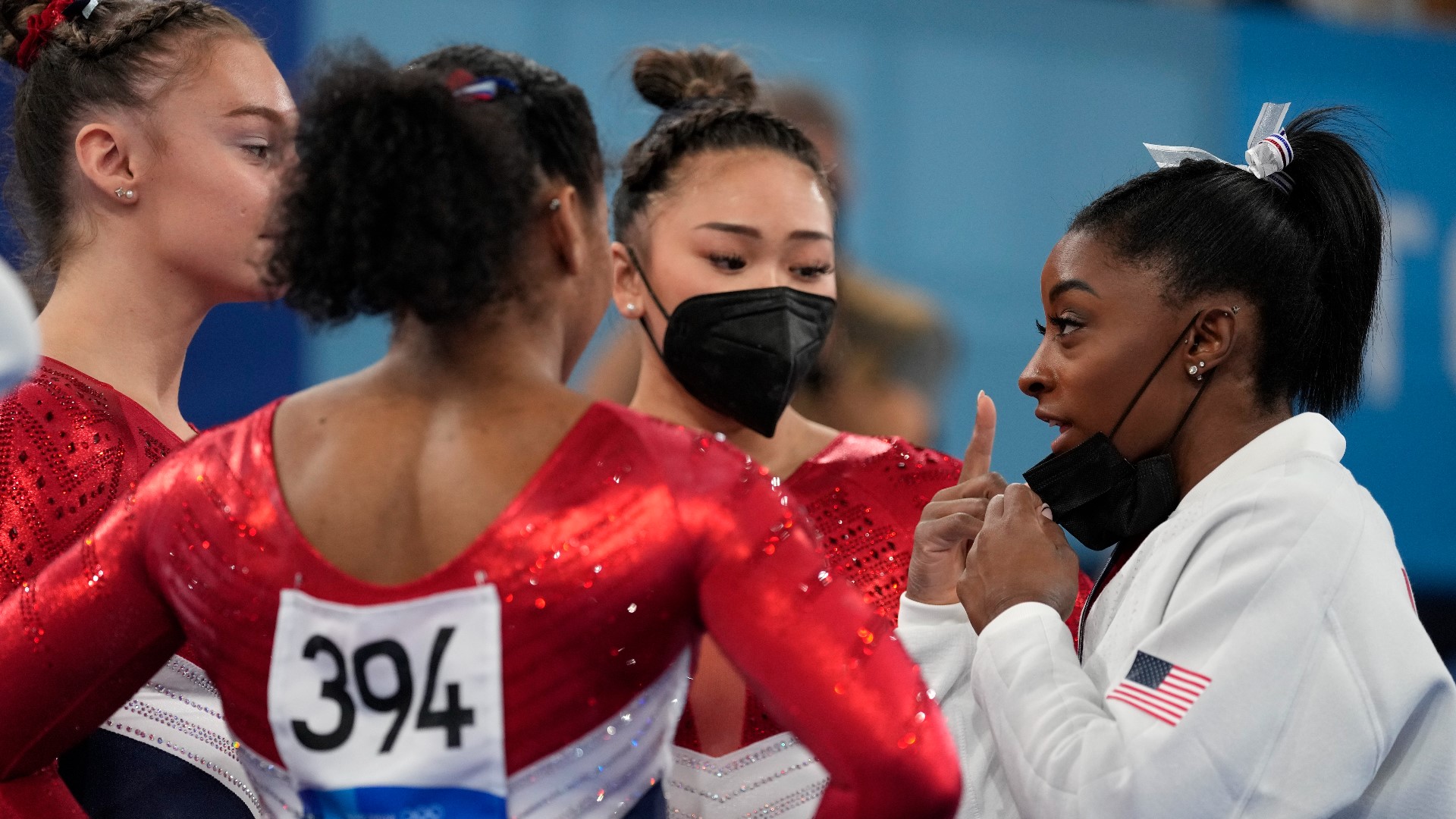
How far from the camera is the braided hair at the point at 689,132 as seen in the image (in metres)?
2.36

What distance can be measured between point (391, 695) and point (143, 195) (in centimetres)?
108

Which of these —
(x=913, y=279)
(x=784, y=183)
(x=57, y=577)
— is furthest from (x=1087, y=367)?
(x=913, y=279)

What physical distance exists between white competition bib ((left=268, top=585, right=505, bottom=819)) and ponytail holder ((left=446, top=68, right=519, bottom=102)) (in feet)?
1.43

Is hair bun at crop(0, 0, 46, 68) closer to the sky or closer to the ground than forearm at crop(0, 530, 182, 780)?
closer to the sky

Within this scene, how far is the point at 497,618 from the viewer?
1.27m

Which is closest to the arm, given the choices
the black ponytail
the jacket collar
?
the jacket collar

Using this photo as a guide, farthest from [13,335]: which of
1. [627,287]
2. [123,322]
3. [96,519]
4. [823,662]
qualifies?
[627,287]

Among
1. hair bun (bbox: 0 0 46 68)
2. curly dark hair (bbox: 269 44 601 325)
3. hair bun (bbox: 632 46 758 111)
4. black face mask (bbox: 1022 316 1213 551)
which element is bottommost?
black face mask (bbox: 1022 316 1213 551)

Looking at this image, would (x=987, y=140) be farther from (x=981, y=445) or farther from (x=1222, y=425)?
(x=1222, y=425)

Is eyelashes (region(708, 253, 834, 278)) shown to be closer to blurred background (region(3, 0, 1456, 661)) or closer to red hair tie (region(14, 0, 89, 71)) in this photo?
red hair tie (region(14, 0, 89, 71))

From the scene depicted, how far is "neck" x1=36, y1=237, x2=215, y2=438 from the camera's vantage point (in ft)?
6.49

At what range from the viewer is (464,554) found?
4.17ft

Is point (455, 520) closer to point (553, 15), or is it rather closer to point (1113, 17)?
point (553, 15)

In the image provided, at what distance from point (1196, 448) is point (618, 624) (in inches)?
34.8
